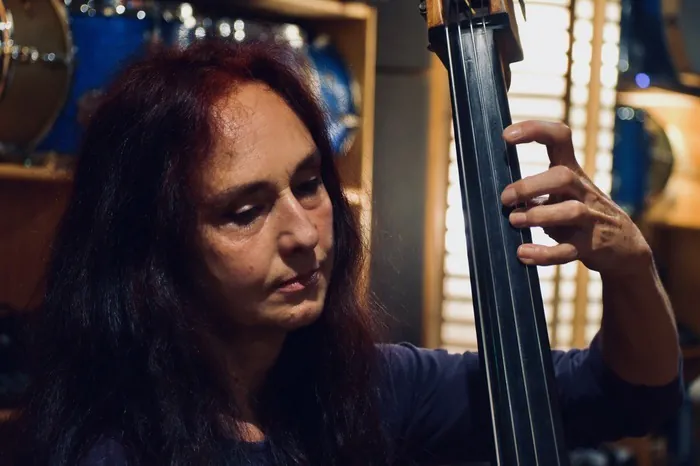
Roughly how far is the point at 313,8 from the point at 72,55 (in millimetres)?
499

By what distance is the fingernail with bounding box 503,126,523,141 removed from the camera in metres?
0.86

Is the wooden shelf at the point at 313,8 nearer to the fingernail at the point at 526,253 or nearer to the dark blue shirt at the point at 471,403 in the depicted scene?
the dark blue shirt at the point at 471,403

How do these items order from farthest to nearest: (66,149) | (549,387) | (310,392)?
(66,149)
(310,392)
(549,387)

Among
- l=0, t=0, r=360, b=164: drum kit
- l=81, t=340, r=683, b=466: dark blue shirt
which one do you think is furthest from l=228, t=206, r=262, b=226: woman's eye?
l=0, t=0, r=360, b=164: drum kit

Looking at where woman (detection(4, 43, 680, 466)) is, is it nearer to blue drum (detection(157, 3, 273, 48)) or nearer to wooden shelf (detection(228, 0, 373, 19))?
blue drum (detection(157, 3, 273, 48))

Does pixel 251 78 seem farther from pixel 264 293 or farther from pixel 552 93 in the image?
pixel 552 93

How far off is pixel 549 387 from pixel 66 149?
1141mm

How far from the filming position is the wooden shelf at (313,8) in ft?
5.84

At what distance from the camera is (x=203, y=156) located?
2.88 feet

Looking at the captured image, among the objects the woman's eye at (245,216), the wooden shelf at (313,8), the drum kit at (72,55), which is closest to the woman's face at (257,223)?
the woman's eye at (245,216)

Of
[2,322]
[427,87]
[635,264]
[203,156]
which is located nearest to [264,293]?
[203,156]

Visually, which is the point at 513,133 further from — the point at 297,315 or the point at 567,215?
the point at 297,315

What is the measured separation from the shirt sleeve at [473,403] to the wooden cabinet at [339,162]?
0.65 ft

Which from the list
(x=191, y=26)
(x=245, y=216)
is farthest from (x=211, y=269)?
(x=191, y=26)
